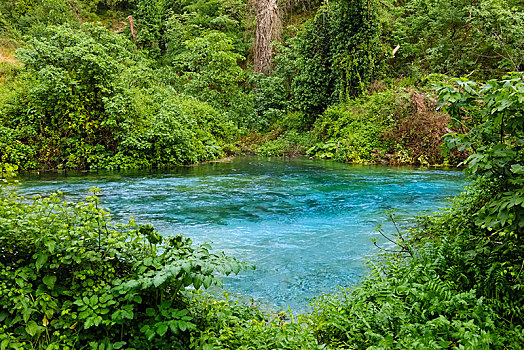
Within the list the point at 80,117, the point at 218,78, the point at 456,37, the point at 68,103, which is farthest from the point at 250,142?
the point at 456,37

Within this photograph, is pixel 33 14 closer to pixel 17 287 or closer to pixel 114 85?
pixel 114 85

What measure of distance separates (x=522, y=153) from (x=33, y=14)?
99.8 feet

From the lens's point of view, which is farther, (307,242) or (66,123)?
(66,123)

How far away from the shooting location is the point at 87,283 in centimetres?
303

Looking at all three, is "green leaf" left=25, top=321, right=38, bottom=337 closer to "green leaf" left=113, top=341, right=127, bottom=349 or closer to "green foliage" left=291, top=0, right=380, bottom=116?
"green leaf" left=113, top=341, right=127, bottom=349

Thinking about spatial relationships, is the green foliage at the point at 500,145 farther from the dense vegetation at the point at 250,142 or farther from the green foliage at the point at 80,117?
the green foliage at the point at 80,117

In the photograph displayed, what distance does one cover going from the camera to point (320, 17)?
72.4 ft

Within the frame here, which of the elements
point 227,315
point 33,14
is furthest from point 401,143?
point 33,14

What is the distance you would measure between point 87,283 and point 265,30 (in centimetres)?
2706

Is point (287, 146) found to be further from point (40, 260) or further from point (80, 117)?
point (40, 260)

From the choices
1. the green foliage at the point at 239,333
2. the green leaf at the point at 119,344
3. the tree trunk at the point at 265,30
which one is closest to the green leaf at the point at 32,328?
the green leaf at the point at 119,344

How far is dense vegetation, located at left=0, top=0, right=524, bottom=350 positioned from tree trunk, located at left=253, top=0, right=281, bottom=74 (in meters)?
0.72

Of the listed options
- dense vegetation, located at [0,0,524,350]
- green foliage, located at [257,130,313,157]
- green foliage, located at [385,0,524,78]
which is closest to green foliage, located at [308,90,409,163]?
dense vegetation, located at [0,0,524,350]

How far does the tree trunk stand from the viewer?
2717cm
